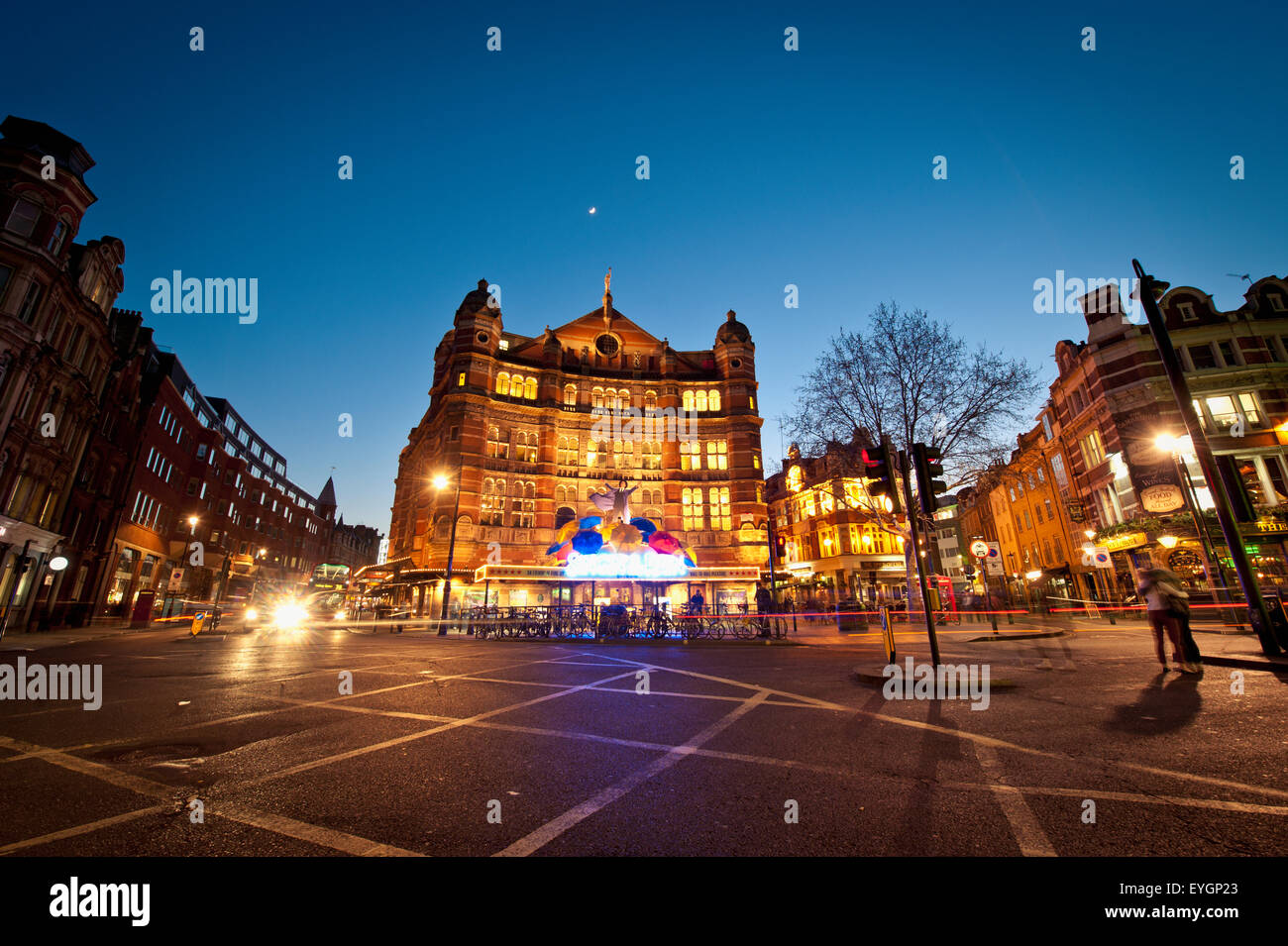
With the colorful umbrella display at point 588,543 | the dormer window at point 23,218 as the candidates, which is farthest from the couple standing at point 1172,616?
the dormer window at point 23,218

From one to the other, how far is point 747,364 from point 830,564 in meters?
19.2

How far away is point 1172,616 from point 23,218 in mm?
38209

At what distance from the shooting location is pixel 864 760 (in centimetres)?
431

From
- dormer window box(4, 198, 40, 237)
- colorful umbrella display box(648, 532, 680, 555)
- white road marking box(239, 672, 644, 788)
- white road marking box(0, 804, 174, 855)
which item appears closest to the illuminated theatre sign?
colorful umbrella display box(648, 532, 680, 555)

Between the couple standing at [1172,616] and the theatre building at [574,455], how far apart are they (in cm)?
2176

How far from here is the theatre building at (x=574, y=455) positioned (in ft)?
102

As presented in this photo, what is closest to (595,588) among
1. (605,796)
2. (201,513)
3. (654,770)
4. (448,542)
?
(448,542)

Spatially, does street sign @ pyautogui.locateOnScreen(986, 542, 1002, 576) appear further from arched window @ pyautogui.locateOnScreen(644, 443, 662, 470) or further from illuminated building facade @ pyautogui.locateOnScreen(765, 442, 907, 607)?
arched window @ pyautogui.locateOnScreen(644, 443, 662, 470)

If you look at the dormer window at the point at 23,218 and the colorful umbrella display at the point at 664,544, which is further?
the colorful umbrella display at the point at 664,544

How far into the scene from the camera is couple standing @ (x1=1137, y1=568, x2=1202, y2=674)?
8094 mm

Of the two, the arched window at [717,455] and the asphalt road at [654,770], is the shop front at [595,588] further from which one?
the asphalt road at [654,770]

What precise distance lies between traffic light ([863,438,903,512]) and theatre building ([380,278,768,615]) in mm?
20735

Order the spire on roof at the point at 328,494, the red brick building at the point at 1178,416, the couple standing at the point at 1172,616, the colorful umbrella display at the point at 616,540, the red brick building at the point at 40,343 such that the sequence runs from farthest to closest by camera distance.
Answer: the spire on roof at the point at 328,494 < the red brick building at the point at 1178,416 < the colorful umbrella display at the point at 616,540 < the red brick building at the point at 40,343 < the couple standing at the point at 1172,616
